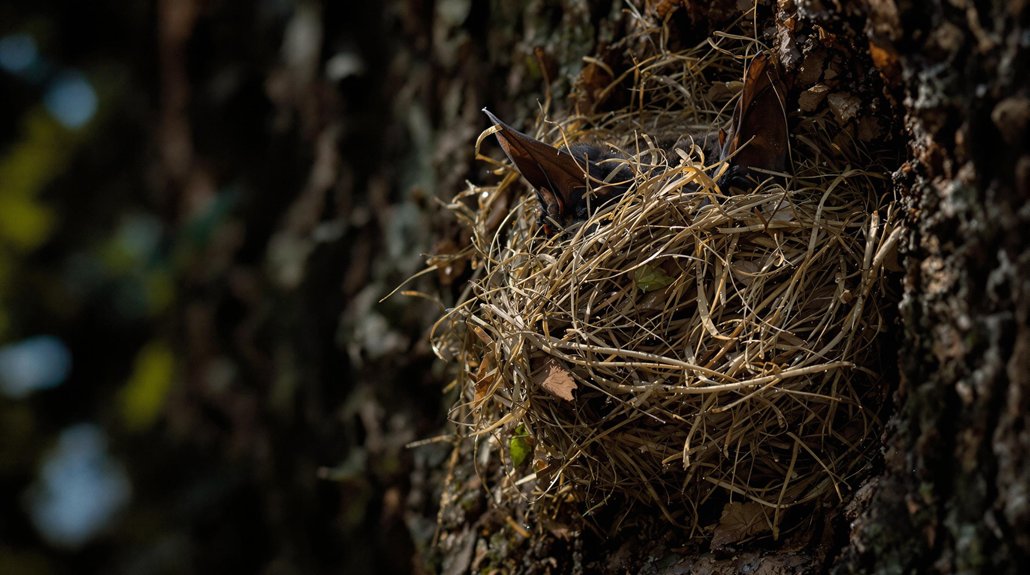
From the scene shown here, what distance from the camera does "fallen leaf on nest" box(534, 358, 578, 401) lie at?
94 cm

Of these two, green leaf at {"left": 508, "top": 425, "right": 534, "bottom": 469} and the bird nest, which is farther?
green leaf at {"left": 508, "top": 425, "right": 534, "bottom": 469}

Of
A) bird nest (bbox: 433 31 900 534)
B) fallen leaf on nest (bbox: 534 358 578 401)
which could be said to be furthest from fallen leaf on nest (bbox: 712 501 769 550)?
fallen leaf on nest (bbox: 534 358 578 401)

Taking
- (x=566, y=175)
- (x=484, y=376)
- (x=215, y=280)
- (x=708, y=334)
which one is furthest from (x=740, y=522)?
(x=215, y=280)

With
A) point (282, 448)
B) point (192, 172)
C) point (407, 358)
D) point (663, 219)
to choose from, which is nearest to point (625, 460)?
point (663, 219)

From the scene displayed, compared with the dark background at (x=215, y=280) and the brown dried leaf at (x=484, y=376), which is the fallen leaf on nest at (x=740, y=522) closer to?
the brown dried leaf at (x=484, y=376)

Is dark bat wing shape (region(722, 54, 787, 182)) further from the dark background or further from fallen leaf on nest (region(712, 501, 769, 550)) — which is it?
the dark background

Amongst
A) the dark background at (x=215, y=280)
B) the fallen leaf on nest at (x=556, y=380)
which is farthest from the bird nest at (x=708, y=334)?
the dark background at (x=215, y=280)

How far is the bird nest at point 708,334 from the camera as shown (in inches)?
36.0

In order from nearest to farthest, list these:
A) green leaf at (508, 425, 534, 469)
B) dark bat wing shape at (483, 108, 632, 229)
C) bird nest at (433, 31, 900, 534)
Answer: bird nest at (433, 31, 900, 534)
dark bat wing shape at (483, 108, 632, 229)
green leaf at (508, 425, 534, 469)

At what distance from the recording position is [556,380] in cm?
95

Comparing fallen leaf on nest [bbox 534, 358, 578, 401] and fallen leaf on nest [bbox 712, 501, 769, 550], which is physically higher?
fallen leaf on nest [bbox 534, 358, 578, 401]

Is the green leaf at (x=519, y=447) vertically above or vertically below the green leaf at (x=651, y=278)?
below

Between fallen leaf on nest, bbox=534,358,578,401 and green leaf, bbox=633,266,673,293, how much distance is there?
5.0 inches

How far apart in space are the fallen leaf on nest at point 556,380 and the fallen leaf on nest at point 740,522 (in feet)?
0.78
